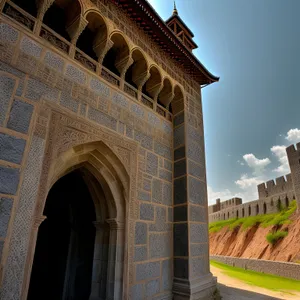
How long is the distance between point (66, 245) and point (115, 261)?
1.55 meters

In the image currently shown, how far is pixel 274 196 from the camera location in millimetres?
22672

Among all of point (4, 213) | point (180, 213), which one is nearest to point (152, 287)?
point (180, 213)

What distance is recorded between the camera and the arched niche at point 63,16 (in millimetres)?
3389

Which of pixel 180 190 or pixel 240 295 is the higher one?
pixel 180 190

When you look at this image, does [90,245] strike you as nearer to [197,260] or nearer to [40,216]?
[40,216]

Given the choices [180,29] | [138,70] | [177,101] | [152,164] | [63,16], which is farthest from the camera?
[180,29]

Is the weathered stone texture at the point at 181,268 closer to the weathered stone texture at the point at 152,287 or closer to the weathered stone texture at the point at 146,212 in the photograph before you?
the weathered stone texture at the point at 152,287

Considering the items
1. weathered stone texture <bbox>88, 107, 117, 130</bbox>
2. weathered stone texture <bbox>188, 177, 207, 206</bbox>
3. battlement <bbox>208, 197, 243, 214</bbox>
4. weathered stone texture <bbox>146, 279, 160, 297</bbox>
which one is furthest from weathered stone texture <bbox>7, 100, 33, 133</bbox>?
battlement <bbox>208, 197, 243, 214</bbox>

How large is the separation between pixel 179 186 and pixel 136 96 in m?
1.96

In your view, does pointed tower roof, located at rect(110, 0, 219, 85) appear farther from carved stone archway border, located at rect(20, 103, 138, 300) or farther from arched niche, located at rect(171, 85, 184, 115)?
carved stone archway border, located at rect(20, 103, 138, 300)

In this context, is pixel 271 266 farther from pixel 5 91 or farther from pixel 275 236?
pixel 5 91

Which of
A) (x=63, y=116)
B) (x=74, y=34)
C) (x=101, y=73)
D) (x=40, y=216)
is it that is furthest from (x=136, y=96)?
(x=40, y=216)

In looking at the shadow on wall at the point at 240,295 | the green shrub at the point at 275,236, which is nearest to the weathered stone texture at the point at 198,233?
the shadow on wall at the point at 240,295

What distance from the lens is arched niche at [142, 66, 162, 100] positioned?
4.66 meters
